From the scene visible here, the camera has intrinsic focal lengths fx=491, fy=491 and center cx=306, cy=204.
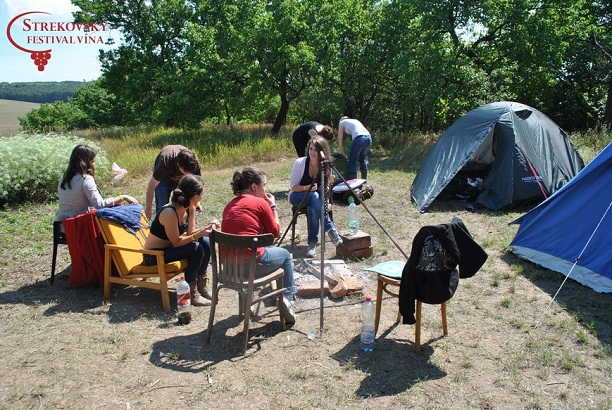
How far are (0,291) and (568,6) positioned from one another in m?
14.4

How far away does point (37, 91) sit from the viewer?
67.9 metres

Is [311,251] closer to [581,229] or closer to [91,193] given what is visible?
[91,193]

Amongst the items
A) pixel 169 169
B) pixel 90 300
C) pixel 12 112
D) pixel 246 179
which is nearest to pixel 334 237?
pixel 246 179

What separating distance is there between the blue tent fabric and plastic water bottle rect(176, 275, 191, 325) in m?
3.72

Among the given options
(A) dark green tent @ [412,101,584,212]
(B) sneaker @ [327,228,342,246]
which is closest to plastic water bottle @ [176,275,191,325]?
(B) sneaker @ [327,228,342,246]

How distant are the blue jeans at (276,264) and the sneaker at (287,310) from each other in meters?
0.06

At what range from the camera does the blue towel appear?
4695 millimetres

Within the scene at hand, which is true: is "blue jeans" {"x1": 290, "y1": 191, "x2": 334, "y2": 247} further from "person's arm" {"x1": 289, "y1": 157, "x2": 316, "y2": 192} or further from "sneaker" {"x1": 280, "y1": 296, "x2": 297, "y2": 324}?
"sneaker" {"x1": 280, "y1": 296, "x2": 297, "y2": 324}

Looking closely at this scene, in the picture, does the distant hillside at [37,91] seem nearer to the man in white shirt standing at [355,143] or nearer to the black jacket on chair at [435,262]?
the man in white shirt standing at [355,143]

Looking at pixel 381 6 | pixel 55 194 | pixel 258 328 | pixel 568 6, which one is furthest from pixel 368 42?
pixel 258 328

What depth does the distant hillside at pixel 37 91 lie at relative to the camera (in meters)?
55.6

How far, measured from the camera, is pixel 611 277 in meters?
4.66

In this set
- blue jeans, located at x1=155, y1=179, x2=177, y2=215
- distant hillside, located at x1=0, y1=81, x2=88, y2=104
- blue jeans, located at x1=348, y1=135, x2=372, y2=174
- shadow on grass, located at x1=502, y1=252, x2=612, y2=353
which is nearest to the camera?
shadow on grass, located at x1=502, y1=252, x2=612, y2=353

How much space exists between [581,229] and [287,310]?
316 centimetres
